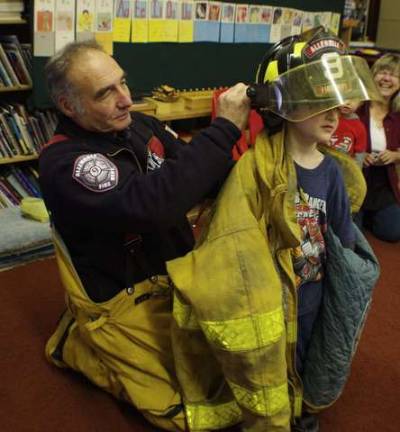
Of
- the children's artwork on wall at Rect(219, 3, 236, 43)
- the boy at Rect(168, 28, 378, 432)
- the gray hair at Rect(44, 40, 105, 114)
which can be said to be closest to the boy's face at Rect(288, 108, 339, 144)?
the boy at Rect(168, 28, 378, 432)

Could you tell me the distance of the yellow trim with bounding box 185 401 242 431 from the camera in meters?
1.46

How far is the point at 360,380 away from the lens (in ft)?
6.19

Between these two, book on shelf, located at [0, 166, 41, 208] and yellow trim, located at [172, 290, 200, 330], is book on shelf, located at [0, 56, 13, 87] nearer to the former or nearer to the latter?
book on shelf, located at [0, 166, 41, 208]

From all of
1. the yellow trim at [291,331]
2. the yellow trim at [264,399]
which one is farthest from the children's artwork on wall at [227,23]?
the yellow trim at [264,399]

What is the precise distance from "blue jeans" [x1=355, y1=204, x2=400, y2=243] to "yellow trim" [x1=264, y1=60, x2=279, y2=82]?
1.85 metres

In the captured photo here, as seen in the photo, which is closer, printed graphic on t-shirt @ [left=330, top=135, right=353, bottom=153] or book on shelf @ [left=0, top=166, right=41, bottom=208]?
printed graphic on t-shirt @ [left=330, top=135, right=353, bottom=153]

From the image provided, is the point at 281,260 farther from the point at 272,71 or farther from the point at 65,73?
the point at 65,73

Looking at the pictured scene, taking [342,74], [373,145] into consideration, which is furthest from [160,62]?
[342,74]

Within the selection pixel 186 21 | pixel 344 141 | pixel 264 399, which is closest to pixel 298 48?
pixel 264 399

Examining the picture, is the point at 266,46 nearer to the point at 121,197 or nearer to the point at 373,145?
the point at 373,145

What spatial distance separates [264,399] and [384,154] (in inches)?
79.3

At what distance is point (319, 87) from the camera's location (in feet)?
3.85

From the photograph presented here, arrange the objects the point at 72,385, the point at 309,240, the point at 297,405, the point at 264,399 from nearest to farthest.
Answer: the point at 264,399 → the point at 309,240 → the point at 297,405 → the point at 72,385

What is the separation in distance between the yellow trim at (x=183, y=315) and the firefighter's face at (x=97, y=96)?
52 cm
